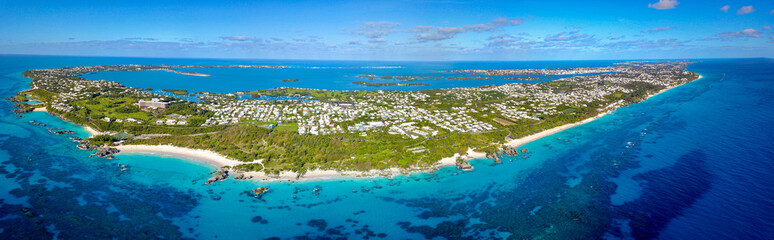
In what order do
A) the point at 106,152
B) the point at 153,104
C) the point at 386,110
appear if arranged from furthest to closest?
the point at 386,110, the point at 153,104, the point at 106,152

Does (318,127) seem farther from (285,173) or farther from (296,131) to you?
(285,173)

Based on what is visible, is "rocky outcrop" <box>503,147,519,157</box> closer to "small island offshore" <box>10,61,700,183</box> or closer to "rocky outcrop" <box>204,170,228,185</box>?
"small island offshore" <box>10,61,700,183</box>

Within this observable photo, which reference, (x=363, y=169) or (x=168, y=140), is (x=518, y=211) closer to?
(x=363, y=169)

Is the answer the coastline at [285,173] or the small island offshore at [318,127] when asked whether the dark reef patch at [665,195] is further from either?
the coastline at [285,173]

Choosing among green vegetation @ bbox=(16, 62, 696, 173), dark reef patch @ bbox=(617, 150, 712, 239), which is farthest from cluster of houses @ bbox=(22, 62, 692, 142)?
dark reef patch @ bbox=(617, 150, 712, 239)

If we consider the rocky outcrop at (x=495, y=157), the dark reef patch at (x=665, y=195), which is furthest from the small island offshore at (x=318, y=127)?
the dark reef patch at (x=665, y=195)

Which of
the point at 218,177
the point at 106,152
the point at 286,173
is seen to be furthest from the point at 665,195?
the point at 106,152
